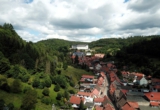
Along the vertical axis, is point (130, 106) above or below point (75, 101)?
above

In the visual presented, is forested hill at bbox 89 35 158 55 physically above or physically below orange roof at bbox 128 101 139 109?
above

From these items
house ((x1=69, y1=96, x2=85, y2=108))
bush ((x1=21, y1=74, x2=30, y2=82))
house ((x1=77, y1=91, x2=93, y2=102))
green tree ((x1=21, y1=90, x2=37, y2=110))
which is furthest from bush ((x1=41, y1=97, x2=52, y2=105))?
house ((x1=77, y1=91, x2=93, y2=102))

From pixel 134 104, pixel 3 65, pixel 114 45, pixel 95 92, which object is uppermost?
pixel 114 45

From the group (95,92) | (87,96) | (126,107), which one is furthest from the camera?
(95,92)

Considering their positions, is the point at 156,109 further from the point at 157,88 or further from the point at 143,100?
the point at 157,88

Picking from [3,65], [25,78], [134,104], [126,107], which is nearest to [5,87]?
[25,78]

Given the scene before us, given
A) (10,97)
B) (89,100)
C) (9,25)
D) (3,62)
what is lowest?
(89,100)

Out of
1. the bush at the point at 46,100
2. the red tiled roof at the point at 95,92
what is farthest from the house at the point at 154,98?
the bush at the point at 46,100

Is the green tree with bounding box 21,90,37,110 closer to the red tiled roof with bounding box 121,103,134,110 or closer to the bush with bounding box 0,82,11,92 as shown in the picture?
the bush with bounding box 0,82,11,92

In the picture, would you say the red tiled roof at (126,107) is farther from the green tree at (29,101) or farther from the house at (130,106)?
the green tree at (29,101)

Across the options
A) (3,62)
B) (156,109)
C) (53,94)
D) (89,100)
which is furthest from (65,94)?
(156,109)

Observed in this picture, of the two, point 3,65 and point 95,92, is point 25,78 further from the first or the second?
point 95,92
